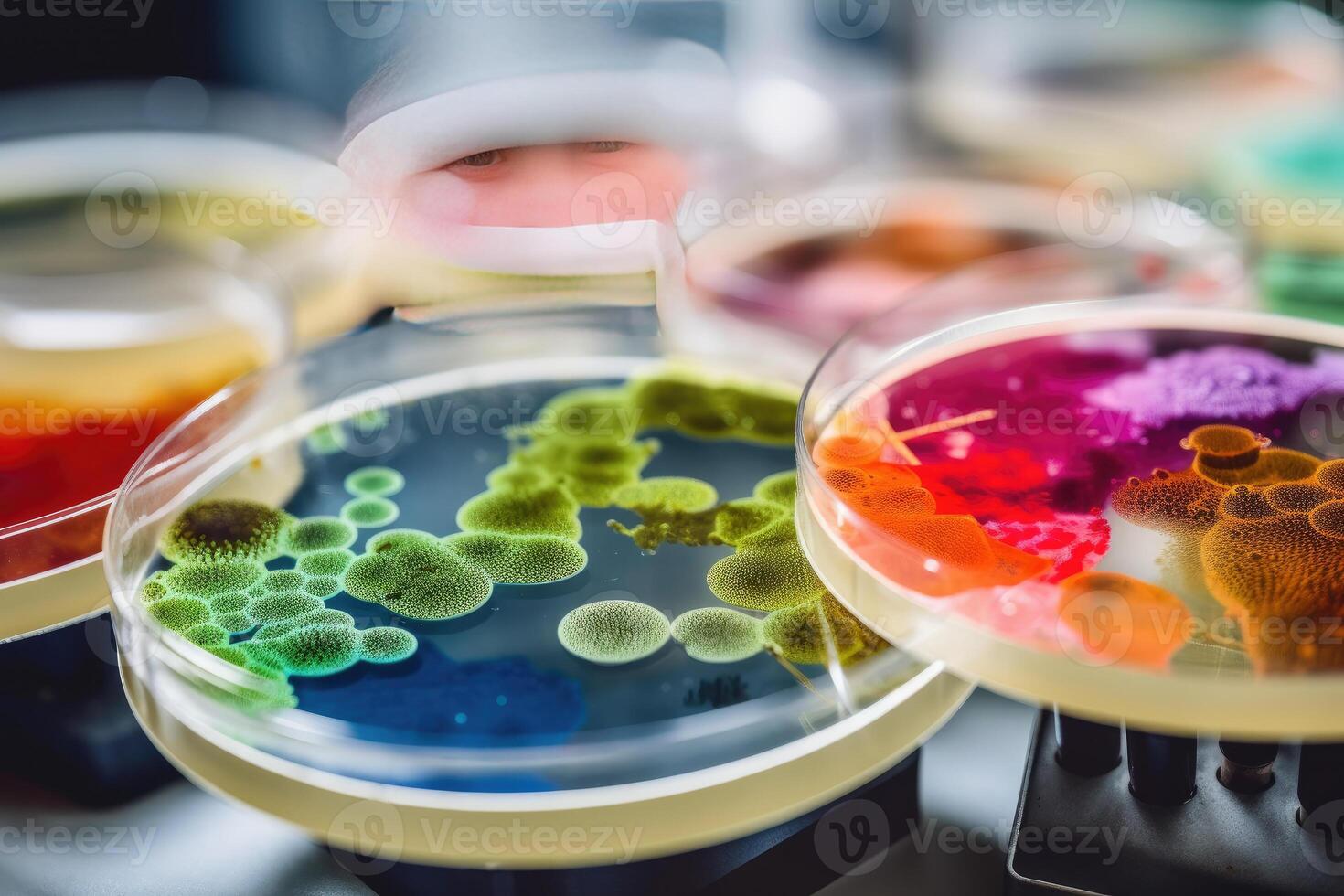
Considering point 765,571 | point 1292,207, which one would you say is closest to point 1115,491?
point 765,571

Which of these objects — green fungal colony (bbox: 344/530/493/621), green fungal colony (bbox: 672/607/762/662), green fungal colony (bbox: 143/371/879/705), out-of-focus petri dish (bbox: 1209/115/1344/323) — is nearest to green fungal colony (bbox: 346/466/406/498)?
green fungal colony (bbox: 143/371/879/705)

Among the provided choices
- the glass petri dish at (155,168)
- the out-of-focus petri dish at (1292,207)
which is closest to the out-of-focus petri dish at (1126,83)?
the out-of-focus petri dish at (1292,207)

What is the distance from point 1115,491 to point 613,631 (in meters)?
0.44

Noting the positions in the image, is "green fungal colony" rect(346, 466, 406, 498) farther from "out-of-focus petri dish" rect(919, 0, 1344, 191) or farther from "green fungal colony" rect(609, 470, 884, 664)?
"out-of-focus petri dish" rect(919, 0, 1344, 191)

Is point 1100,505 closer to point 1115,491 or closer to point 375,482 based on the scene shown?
point 1115,491

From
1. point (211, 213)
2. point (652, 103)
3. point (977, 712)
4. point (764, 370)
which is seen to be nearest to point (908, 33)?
point (652, 103)

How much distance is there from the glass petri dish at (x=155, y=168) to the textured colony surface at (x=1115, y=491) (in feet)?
3.07

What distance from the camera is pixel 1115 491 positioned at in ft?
3.54

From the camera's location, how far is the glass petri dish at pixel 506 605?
899 mm

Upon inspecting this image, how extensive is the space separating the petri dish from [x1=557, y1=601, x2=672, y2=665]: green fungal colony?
166 millimetres

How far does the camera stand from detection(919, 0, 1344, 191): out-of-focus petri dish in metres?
1.90

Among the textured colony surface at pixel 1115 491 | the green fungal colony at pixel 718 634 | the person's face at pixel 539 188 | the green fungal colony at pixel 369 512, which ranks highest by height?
the person's face at pixel 539 188

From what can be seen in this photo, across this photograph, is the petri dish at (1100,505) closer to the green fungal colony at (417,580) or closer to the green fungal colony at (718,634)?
the green fungal colony at (718,634)

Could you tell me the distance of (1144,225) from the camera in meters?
1.65
